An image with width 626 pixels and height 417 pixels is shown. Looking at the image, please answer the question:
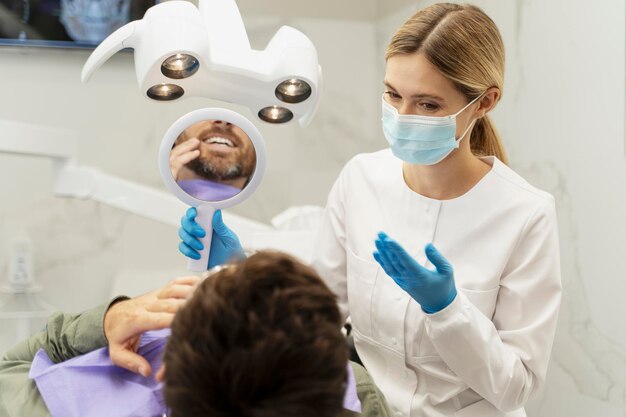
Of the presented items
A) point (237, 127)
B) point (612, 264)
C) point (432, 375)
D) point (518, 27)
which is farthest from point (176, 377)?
point (518, 27)

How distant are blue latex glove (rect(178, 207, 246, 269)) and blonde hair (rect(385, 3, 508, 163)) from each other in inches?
19.4

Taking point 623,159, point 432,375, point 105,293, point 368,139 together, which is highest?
point 623,159

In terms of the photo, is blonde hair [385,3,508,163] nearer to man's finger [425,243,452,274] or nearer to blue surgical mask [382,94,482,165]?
A: blue surgical mask [382,94,482,165]

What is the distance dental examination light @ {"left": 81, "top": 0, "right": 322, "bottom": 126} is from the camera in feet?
4.54

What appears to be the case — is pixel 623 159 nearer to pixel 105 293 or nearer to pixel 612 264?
pixel 612 264

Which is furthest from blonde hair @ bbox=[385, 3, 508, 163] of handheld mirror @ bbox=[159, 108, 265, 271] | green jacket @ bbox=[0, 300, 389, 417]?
green jacket @ bbox=[0, 300, 389, 417]

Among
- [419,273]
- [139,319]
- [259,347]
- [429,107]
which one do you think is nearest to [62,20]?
[429,107]

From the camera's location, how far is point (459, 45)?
1.51 metres

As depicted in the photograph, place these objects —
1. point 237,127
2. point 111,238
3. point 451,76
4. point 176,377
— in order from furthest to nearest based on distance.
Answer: point 111,238 → point 451,76 → point 237,127 → point 176,377

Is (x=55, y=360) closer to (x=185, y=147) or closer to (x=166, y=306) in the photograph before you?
(x=166, y=306)

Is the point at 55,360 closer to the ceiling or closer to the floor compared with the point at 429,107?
closer to the floor

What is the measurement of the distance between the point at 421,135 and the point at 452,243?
239mm

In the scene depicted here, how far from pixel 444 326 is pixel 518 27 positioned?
4.20ft

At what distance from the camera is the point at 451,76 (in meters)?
1.52
